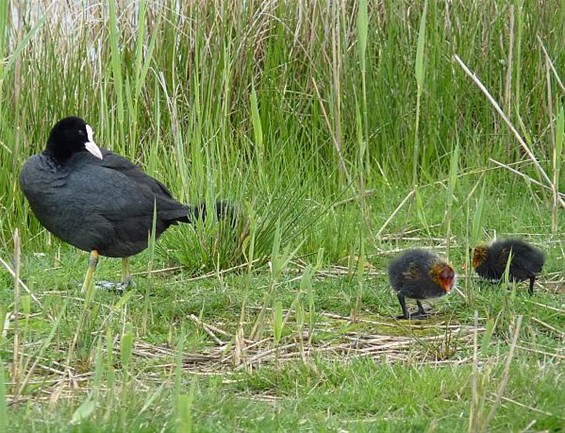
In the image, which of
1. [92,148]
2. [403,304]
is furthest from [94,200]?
[403,304]

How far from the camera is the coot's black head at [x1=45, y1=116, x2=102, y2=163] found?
5.10 m

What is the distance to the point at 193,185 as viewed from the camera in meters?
5.58

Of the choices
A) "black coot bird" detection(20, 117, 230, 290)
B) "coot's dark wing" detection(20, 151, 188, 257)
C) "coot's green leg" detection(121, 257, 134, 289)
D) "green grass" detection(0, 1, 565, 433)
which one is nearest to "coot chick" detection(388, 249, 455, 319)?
"green grass" detection(0, 1, 565, 433)

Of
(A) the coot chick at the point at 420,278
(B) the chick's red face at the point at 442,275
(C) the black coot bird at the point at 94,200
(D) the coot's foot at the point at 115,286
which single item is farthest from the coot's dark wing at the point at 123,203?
(B) the chick's red face at the point at 442,275

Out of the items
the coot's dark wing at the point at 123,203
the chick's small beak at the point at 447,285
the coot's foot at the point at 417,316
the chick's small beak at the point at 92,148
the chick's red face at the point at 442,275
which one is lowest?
the coot's foot at the point at 417,316

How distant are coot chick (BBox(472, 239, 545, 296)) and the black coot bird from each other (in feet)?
3.86

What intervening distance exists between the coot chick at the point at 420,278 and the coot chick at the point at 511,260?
0.35 m

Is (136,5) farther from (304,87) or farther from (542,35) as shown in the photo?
(542,35)

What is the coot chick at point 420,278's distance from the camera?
→ 438 centimetres

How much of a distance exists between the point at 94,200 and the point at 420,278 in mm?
1520

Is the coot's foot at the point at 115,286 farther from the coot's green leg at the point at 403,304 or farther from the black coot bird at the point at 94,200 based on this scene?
the coot's green leg at the point at 403,304

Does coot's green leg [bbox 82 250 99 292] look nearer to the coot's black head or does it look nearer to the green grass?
the green grass

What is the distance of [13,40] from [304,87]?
1893 mm

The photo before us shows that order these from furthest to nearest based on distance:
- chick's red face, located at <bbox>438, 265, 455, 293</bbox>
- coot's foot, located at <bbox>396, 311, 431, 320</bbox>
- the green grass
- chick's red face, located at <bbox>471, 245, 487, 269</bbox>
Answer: chick's red face, located at <bbox>471, 245, 487, 269</bbox>, coot's foot, located at <bbox>396, 311, 431, 320</bbox>, chick's red face, located at <bbox>438, 265, 455, 293</bbox>, the green grass
